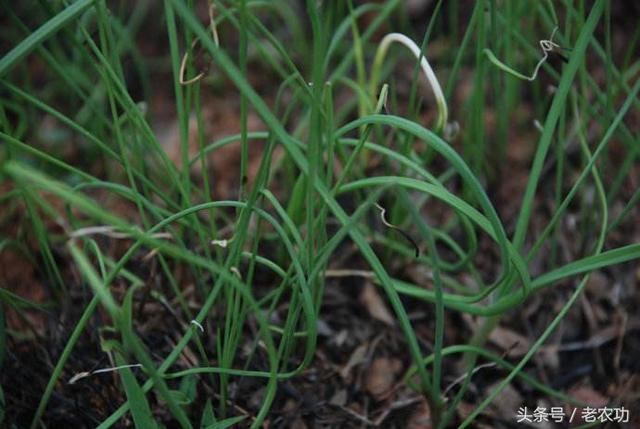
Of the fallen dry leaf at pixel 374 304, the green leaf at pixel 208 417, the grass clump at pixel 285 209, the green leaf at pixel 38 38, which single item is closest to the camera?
the green leaf at pixel 38 38

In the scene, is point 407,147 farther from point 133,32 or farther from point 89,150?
point 133,32

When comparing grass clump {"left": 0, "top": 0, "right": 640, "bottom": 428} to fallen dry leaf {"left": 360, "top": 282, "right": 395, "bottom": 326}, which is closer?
grass clump {"left": 0, "top": 0, "right": 640, "bottom": 428}

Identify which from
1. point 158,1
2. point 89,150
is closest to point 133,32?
point 158,1

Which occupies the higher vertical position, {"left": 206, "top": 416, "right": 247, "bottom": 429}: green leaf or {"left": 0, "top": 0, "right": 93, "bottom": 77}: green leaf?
{"left": 0, "top": 0, "right": 93, "bottom": 77}: green leaf

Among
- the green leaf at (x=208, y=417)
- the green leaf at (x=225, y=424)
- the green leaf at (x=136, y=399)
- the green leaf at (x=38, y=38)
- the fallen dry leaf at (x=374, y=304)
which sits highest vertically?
the green leaf at (x=38, y=38)

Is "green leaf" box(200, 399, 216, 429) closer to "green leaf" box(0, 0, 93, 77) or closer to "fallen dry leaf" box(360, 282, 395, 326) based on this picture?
"fallen dry leaf" box(360, 282, 395, 326)

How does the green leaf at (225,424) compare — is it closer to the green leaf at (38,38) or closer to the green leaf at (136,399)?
the green leaf at (136,399)

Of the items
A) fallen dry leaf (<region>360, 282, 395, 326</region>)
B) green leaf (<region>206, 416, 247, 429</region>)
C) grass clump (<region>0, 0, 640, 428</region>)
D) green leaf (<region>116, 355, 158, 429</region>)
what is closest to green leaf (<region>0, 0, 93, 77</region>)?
grass clump (<region>0, 0, 640, 428</region>)

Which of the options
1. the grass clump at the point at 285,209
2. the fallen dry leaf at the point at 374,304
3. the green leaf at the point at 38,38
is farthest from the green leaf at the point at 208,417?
the green leaf at the point at 38,38

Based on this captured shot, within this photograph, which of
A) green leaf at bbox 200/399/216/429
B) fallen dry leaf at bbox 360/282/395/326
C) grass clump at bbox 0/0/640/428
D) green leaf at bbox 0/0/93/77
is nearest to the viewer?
green leaf at bbox 0/0/93/77

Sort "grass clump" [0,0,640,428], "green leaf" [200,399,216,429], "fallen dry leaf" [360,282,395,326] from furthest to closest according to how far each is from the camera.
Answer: "fallen dry leaf" [360,282,395,326] → "green leaf" [200,399,216,429] → "grass clump" [0,0,640,428]
